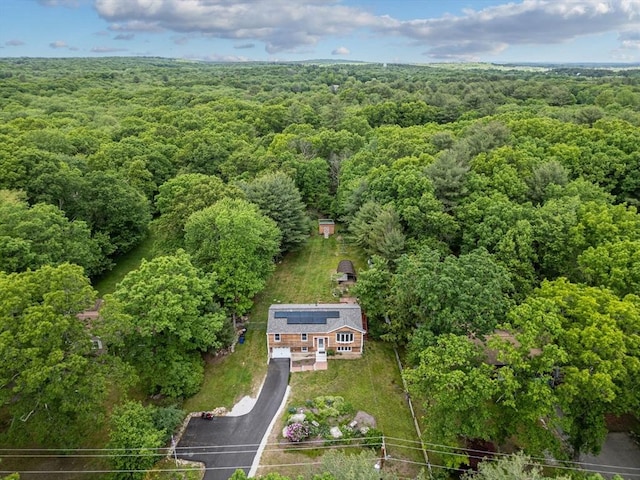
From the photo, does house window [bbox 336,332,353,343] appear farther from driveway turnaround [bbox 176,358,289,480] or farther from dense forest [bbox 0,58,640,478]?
driveway turnaround [bbox 176,358,289,480]

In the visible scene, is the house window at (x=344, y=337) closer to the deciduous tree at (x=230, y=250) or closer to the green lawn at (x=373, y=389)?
the green lawn at (x=373, y=389)

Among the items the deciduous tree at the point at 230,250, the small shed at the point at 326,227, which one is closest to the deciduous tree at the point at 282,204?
the small shed at the point at 326,227

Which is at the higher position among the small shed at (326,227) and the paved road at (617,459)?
the small shed at (326,227)

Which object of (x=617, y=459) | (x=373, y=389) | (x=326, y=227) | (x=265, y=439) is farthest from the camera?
(x=326, y=227)

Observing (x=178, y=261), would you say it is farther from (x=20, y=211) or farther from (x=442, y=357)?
(x=442, y=357)

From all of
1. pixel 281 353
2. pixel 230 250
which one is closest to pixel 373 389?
pixel 281 353

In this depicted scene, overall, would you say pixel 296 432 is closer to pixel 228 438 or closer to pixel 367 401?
pixel 228 438
